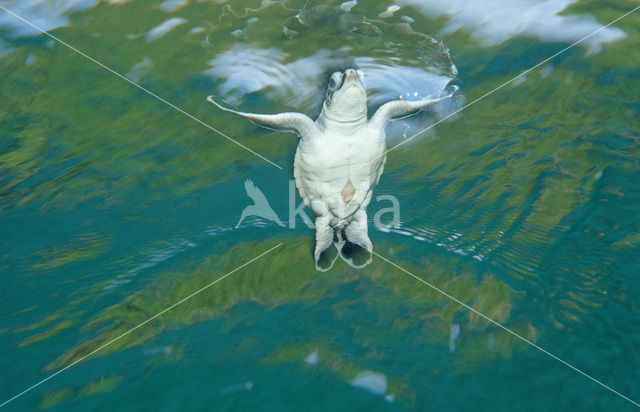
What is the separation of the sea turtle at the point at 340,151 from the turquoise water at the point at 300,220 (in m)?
0.14

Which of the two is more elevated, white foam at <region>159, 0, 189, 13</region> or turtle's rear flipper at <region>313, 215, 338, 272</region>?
white foam at <region>159, 0, 189, 13</region>

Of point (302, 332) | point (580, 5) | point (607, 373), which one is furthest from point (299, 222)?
point (580, 5)

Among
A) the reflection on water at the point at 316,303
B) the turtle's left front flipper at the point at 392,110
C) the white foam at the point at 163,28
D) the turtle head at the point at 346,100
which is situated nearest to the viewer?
the turtle head at the point at 346,100

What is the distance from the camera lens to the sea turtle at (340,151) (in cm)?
102

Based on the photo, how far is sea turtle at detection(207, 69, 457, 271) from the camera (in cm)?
102

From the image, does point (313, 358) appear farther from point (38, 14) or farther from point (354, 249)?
point (38, 14)

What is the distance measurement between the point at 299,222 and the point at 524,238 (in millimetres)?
571

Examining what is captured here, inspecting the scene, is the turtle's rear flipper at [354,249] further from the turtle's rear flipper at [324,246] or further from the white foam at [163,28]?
the white foam at [163,28]

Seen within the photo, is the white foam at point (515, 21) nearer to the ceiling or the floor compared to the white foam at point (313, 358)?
nearer to the ceiling

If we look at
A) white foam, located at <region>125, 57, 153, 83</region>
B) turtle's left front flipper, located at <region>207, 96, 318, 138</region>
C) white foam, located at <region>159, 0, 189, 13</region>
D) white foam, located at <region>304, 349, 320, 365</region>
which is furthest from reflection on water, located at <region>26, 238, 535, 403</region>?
white foam, located at <region>159, 0, 189, 13</region>

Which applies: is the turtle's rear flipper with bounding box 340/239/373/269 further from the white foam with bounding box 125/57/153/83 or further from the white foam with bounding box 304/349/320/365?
the white foam with bounding box 125/57/153/83

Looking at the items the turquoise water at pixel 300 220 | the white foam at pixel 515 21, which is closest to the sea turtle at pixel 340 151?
the turquoise water at pixel 300 220

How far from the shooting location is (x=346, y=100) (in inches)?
39.1

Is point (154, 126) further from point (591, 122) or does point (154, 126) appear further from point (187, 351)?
point (591, 122)
